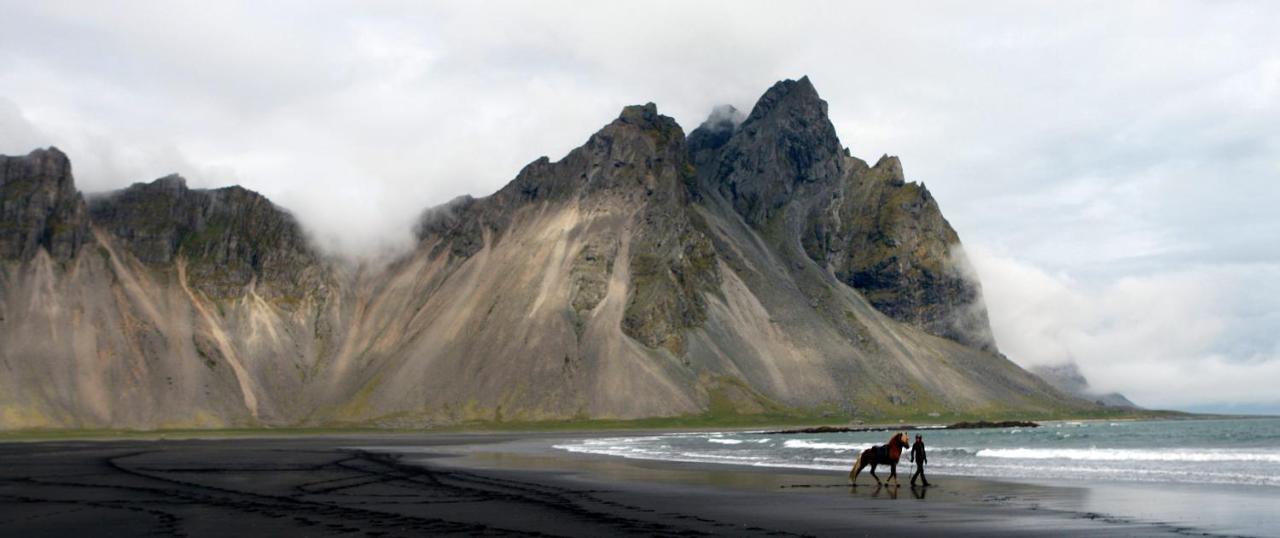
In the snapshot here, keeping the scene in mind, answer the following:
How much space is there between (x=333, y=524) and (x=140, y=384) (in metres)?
187

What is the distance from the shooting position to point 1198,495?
119 feet

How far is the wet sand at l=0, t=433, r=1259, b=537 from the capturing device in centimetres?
2816

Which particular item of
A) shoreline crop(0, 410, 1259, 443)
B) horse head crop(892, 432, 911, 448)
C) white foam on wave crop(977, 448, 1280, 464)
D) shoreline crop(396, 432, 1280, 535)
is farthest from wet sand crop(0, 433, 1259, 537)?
shoreline crop(0, 410, 1259, 443)

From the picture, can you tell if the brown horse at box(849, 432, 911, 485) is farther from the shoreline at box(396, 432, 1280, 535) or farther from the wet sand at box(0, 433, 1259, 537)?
the wet sand at box(0, 433, 1259, 537)

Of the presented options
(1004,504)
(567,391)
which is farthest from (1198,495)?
(567,391)

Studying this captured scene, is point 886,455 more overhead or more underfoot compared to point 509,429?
more overhead

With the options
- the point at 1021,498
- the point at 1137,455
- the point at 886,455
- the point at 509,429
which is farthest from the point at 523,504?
the point at 509,429

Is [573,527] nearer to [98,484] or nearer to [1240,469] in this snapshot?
[98,484]

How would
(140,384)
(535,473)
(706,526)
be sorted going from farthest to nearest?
(140,384)
(535,473)
(706,526)

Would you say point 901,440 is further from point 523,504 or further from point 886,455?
point 523,504

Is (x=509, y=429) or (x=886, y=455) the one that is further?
(x=509, y=429)

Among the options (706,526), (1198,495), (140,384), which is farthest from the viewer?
(140,384)

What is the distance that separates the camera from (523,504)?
117 ft

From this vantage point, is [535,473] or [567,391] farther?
[567,391]
